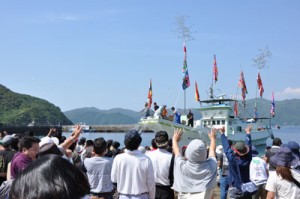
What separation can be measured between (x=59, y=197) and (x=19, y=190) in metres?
0.19

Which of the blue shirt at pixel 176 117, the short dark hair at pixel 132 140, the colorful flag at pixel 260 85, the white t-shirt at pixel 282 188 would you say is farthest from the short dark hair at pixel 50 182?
the colorful flag at pixel 260 85

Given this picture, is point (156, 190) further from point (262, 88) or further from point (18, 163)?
point (262, 88)

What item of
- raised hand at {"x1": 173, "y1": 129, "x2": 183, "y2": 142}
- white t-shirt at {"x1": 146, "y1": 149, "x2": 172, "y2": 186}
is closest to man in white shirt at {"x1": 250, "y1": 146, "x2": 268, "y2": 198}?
white t-shirt at {"x1": 146, "y1": 149, "x2": 172, "y2": 186}

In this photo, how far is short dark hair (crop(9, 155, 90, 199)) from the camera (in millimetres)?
1378

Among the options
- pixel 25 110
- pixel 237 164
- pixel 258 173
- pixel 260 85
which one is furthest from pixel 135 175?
pixel 25 110

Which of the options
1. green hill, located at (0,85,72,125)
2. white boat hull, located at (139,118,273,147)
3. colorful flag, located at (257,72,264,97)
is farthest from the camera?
green hill, located at (0,85,72,125)

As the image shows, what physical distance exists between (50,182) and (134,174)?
3620 mm

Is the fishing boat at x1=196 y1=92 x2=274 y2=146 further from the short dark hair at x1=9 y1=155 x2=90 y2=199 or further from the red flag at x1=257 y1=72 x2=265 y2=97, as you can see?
the short dark hair at x1=9 y1=155 x2=90 y2=199

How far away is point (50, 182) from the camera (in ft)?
4.57

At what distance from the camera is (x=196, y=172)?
4.49 metres

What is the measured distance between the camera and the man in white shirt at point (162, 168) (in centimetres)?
543

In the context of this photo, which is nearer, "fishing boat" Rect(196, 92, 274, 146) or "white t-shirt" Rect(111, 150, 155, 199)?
"white t-shirt" Rect(111, 150, 155, 199)

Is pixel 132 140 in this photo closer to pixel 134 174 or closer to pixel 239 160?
pixel 134 174

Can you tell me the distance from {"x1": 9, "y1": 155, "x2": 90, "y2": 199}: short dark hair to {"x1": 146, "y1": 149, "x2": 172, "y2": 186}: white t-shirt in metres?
4.03
